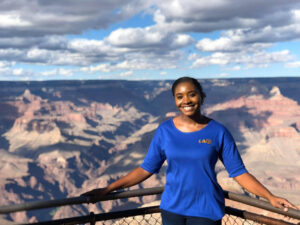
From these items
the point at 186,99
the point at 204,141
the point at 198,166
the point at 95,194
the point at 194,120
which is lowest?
the point at 95,194

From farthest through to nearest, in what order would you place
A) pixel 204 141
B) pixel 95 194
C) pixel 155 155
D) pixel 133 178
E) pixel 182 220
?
1. pixel 95 194
2. pixel 133 178
3. pixel 155 155
4. pixel 182 220
5. pixel 204 141

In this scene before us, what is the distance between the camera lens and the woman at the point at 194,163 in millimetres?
3059

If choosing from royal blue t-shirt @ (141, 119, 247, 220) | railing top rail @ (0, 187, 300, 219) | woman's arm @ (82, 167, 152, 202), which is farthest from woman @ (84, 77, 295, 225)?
woman's arm @ (82, 167, 152, 202)

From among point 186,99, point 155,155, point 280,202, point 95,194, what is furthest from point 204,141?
point 95,194

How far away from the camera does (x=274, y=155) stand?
150 meters

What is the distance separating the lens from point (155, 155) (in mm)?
3404

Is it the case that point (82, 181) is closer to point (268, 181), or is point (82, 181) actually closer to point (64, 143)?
point (64, 143)

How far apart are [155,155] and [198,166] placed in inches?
20.2

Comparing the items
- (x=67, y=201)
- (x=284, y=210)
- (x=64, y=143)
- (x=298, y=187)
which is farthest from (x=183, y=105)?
(x=64, y=143)

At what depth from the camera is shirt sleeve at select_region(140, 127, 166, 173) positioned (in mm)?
3321

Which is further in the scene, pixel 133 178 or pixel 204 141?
pixel 133 178

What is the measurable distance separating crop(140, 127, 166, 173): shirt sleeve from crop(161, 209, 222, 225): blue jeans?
457 millimetres

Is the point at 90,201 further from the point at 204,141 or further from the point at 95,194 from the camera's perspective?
the point at 204,141

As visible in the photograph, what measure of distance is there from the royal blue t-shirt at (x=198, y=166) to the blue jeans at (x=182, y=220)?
0.04 m
